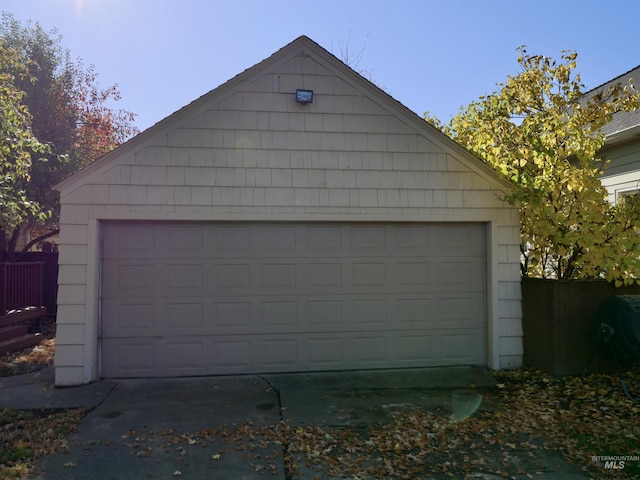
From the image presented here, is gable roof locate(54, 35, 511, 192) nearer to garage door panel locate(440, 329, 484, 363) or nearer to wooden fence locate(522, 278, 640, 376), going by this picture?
wooden fence locate(522, 278, 640, 376)

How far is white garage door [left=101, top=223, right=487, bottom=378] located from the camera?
21.2 feet

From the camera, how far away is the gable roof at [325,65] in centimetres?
631

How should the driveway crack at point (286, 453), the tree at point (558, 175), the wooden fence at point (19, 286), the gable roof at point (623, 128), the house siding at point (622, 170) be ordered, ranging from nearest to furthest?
1. the driveway crack at point (286, 453)
2. the tree at point (558, 175)
3. the gable roof at point (623, 128)
4. the wooden fence at point (19, 286)
5. the house siding at point (622, 170)

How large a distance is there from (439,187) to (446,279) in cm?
137

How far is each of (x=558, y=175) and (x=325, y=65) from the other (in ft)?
11.9

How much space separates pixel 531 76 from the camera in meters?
7.27

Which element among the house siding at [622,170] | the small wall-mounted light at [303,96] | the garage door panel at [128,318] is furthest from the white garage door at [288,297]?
the house siding at [622,170]

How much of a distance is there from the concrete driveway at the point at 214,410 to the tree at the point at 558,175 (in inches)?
82.6

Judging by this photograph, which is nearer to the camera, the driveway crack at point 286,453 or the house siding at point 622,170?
the driveway crack at point 286,453

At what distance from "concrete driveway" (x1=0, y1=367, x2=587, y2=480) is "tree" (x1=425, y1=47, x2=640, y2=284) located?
2098mm

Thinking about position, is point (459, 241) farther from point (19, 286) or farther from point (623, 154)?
point (19, 286)

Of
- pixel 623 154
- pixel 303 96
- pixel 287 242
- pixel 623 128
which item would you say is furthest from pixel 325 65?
pixel 623 154

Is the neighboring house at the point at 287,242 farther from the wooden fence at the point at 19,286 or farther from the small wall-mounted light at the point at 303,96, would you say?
the wooden fence at the point at 19,286

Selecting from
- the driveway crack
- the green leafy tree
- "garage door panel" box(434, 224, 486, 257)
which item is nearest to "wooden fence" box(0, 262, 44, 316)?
the green leafy tree
